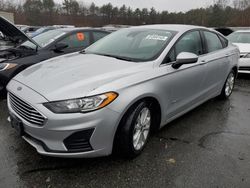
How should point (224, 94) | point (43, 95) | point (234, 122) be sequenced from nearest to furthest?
point (43, 95) < point (234, 122) < point (224, 94)

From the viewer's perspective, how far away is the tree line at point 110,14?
40.8 m

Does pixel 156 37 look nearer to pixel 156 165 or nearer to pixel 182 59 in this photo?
pixel 182 59

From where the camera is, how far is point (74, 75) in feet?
8.36

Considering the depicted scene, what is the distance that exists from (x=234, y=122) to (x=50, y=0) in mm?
53044

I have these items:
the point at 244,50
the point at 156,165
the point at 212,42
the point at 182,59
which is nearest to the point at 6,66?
the point at 182,59

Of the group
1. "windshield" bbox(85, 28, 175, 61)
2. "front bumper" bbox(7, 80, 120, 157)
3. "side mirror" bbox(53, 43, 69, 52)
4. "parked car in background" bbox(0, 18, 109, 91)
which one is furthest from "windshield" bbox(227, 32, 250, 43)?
"front bumper" bbox(7, 80, 120, 157)

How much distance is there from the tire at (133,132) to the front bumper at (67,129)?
0.47ft

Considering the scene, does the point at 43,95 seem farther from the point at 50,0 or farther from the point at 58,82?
the point at 50,0

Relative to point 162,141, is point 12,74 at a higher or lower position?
higher

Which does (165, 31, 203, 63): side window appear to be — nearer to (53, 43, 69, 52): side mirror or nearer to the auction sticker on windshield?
the auction sticker on windshield

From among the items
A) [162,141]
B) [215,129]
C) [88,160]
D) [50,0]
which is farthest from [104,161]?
[50,0]

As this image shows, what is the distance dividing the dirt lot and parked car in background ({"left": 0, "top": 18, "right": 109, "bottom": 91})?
1.09m

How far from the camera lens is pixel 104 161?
8.64 feet

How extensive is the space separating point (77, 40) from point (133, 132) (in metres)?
3.77
